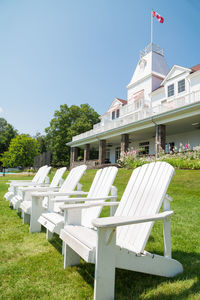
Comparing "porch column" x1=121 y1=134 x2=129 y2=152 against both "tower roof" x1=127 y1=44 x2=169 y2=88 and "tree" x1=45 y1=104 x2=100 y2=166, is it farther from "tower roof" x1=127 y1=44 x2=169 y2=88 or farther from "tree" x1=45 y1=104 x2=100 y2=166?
"tree" x1=45 y1=104 x2=100 y2=166

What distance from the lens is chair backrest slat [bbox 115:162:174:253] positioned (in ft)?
6.43

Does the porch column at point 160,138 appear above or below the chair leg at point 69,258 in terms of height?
above

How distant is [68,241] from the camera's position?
1943 mm

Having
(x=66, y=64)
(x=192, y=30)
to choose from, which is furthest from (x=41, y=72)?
(x=192, y=30)

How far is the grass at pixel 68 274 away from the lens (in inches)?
67.1

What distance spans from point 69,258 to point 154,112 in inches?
557

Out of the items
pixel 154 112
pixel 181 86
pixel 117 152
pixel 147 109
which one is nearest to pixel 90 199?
pixel 154 112

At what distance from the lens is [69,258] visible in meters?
2.17

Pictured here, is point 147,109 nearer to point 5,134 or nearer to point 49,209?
point 49,209

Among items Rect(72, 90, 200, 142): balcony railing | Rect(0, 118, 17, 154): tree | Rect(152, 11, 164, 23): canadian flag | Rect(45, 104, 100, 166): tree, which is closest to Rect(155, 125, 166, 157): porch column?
Rect(72, 90, 200, 142): balcony railing

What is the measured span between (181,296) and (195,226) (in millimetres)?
2082

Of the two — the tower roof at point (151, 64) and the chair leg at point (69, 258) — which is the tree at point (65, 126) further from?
the chair leg at point (69, 258)

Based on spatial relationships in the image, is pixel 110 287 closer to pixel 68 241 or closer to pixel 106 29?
pixel 68 241

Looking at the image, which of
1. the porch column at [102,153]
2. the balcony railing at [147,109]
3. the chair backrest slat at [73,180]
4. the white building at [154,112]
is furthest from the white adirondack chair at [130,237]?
the porch column at [102,153]
